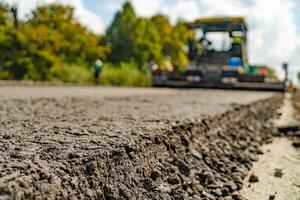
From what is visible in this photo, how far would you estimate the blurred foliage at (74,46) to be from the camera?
20.4 meters

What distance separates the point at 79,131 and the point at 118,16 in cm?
3996

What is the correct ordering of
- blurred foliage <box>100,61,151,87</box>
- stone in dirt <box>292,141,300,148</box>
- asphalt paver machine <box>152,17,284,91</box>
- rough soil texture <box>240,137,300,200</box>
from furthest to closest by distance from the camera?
1. blurred foliage <box>100,61,151,87</box>
2. asphalt paver machine <box>152,17,284,91</box>
3. stone in dirt <box>292,141,300,148</box>
4. rough soil texture <box>240,137,300,200</box>

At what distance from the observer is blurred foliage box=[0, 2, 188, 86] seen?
66.8 ft

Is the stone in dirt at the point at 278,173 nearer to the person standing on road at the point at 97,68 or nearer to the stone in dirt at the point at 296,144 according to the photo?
the stone in dirt at the point at 296,144

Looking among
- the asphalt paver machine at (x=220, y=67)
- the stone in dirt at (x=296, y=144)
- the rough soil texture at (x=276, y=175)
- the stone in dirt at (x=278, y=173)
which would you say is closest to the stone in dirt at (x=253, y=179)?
the rough soil texture at (x=276, y=175)

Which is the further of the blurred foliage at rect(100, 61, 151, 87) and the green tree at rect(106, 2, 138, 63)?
the green tree at rect(106, 2, 138, 63)

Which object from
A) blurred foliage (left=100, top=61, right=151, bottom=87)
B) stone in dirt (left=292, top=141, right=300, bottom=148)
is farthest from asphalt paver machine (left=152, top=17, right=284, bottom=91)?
stone in dirt (left=292, top=141, right=300, bottom=148)

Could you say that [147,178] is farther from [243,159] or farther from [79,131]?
[243,159]

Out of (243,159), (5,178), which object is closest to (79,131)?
(5,178)

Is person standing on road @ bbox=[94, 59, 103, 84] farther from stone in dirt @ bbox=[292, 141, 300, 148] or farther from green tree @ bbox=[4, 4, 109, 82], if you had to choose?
stone in dirt @ bbox=[292, 141, 300, 148]

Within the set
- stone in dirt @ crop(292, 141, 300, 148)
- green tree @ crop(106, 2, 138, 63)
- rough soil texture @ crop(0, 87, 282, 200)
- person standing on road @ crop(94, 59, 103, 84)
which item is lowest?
stone in dirt @ crop(292, 141, 300, 148)

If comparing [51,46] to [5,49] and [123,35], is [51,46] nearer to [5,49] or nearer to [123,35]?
[5,49]

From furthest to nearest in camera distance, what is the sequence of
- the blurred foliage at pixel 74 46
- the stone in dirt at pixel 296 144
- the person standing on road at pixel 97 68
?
the blurred foliage at pixel 74 46 → the person standing on road at pixel 97 68 → the stone in dirt at pixel 296 144

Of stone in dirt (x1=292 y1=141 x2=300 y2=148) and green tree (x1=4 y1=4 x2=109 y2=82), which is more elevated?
green tree (x1=4 y1=4 x2=109 y2=82)
